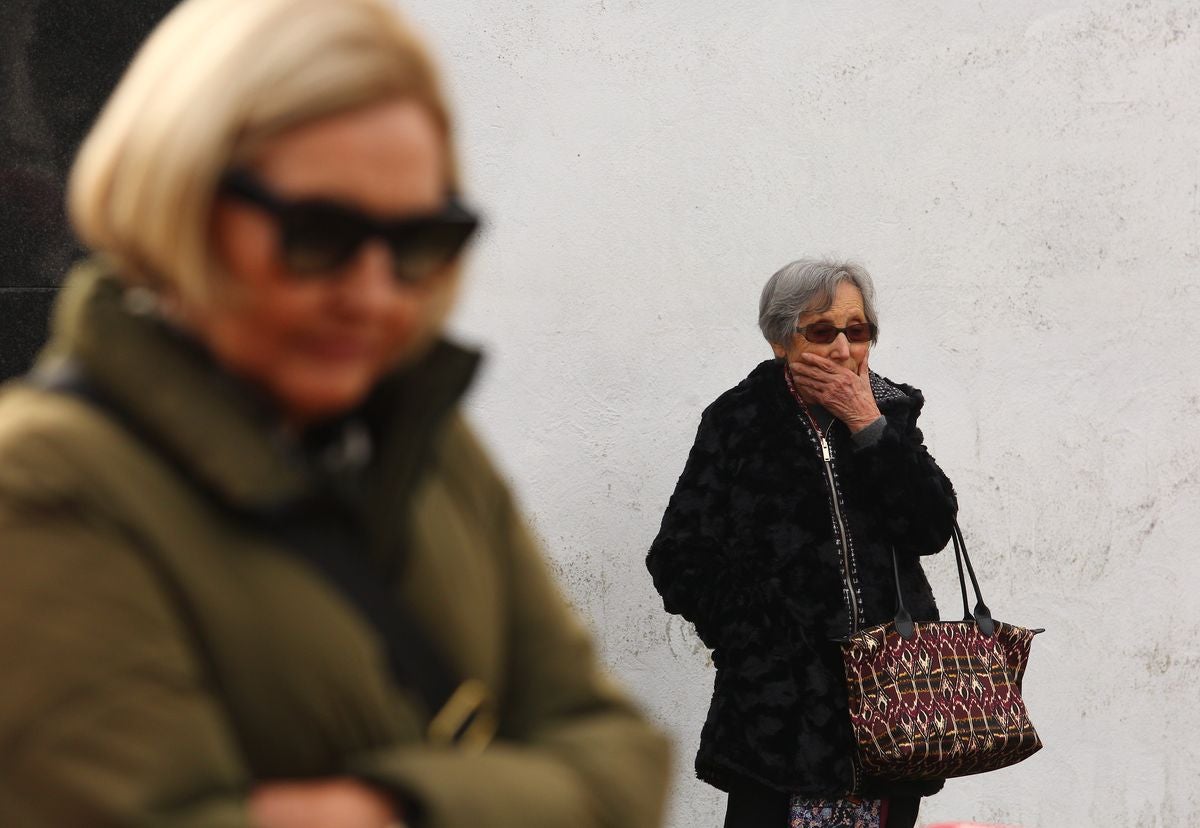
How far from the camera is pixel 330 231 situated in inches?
49.9

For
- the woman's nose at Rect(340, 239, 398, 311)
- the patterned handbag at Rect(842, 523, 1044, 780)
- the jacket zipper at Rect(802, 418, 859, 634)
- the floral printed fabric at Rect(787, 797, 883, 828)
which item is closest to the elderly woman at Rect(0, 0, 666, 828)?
the woman's nose at Rect(340, 239, 398, 311)

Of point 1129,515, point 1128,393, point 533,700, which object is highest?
point 1128,393

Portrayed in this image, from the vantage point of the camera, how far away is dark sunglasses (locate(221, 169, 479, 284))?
1.25 m

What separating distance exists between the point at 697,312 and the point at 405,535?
12.8 ft

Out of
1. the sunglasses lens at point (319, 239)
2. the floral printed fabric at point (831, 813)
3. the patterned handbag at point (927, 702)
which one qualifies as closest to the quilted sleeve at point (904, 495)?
the patterned handbag at point (927, 702)

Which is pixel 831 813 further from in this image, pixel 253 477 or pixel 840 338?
pixel 253 477

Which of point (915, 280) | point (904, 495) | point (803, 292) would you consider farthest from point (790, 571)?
point (915, 280)

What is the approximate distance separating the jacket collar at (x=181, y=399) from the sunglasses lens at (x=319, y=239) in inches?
4.5

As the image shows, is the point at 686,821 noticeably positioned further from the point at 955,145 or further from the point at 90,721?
the point at 90,721

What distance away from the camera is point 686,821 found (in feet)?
17.6

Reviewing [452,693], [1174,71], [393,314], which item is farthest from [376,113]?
[1174,71]

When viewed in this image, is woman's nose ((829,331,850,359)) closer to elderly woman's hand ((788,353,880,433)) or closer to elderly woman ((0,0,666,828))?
elderly woman's hand ((788,353,880,433))

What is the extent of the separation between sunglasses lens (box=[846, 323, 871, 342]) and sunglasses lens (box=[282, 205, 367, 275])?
128 inches

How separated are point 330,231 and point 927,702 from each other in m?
3.02
